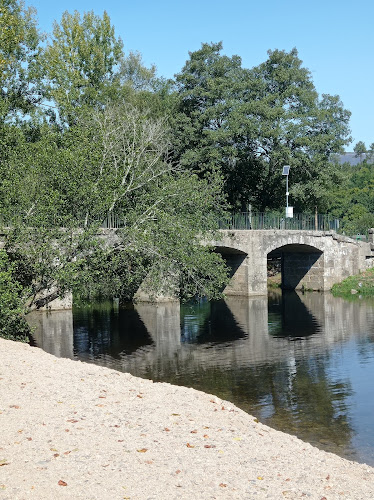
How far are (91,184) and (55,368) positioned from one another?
928 centimetres

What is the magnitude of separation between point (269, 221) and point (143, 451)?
117 feet

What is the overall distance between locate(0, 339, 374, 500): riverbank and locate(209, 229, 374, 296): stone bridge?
26.7 metres

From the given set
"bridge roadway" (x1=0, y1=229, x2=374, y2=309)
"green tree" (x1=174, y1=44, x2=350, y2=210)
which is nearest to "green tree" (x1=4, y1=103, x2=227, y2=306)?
"bridge roadway" (x1=0, y1=229, x2=374, y2=309)

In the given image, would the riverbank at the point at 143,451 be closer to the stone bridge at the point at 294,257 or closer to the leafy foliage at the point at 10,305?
the leafy foliage at the point at 10,305

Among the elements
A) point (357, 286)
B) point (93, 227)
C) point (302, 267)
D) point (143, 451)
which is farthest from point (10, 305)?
point (302, 267)

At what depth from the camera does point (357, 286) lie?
1858 inches

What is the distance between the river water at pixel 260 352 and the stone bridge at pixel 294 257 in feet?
7.27

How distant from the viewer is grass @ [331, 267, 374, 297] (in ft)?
152

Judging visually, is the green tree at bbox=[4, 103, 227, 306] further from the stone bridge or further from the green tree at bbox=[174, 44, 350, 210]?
the green tree at bbox=[174, 44, 350, 210]

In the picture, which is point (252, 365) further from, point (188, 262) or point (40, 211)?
point (40, 211)

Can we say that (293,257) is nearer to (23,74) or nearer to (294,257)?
(294,257)

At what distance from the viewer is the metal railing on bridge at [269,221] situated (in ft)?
145

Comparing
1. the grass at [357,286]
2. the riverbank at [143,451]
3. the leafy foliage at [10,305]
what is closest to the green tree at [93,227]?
the leafy foliage at [10,305]

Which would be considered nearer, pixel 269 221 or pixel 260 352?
pixel 260 352
